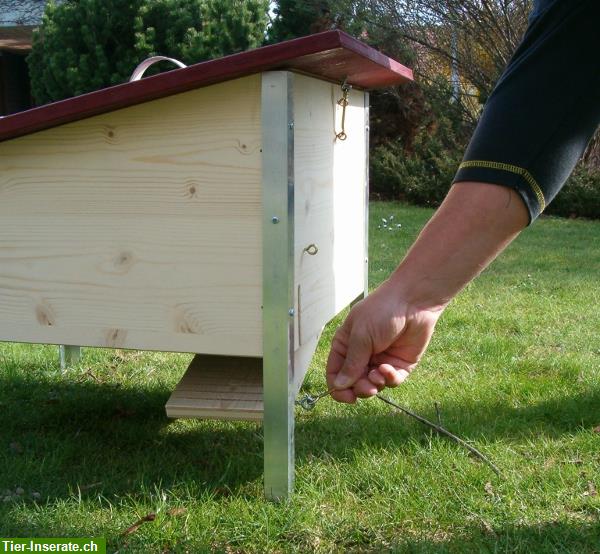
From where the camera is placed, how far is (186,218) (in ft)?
6.42

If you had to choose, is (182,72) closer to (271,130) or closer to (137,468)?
(271,130)

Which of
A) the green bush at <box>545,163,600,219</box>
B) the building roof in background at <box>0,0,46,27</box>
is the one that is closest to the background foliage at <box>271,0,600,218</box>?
the green bush at <box>545,163,600,219</box>

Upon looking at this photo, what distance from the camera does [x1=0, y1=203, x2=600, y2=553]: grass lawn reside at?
1935 mm

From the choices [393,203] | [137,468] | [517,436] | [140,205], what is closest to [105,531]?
[137,468]

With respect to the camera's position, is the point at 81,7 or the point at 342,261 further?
the point at 81,7

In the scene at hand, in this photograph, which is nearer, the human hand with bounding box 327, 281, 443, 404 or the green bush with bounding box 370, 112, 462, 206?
the human hand with bounding box 327, 281, 443, 404

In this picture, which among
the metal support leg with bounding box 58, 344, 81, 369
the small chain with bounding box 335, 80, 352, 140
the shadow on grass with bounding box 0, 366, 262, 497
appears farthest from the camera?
the metal support leg with bounding box 58, 344, 81, 369

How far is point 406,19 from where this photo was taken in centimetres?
1056

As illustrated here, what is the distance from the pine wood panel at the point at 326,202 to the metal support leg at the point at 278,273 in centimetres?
8

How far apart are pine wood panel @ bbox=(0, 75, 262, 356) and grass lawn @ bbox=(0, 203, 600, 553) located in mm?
431

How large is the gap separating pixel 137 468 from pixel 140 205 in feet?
2.65

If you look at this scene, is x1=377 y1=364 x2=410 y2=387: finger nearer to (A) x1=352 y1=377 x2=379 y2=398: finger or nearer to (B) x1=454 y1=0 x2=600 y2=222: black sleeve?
(A) x1=352 y1=377 x2=379 y2=398: finger

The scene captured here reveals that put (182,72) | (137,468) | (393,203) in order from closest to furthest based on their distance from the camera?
(182,72) < (137,468) < (393,203)

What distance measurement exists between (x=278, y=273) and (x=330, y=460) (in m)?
0.71
